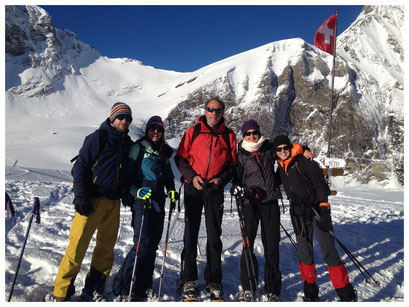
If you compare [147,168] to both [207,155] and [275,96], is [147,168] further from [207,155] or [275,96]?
[275,96]

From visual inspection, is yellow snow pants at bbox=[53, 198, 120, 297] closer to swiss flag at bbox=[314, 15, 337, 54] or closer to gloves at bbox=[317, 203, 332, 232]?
gloves at bbox=[317, 203, 332, 232]

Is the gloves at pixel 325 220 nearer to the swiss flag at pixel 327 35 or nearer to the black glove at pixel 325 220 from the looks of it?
the black glove at pixel 325 220

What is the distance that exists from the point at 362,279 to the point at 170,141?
1443 inches

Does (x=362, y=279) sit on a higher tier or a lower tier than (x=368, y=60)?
lower

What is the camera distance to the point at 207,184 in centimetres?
347

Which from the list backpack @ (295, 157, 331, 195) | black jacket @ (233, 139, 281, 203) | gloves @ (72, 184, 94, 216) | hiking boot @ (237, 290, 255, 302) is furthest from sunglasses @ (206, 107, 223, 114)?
hiking boot @ (237, 290, 255, 302)

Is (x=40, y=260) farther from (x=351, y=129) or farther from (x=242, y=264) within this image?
(x=351, y=129)

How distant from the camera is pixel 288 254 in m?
5.12

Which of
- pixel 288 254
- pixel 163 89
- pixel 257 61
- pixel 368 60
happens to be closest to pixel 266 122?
pixel 257 61

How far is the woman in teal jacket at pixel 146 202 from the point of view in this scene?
10.7 feet

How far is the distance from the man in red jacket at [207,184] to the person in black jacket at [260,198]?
19 cm

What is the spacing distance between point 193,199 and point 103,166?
1261mm

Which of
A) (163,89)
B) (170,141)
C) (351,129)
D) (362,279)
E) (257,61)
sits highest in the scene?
(257,61)
